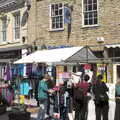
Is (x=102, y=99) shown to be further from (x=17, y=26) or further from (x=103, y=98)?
(x=17, y=26)

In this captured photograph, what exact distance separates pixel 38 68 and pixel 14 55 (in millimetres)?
6419

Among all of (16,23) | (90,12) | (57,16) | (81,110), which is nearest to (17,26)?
(16,23)

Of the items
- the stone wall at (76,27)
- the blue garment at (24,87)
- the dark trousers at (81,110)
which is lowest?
the dark trousers at (81,110)

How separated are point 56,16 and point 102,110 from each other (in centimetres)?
1068

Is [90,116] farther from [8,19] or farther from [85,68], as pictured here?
[8,19]

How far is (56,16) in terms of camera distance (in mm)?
24141

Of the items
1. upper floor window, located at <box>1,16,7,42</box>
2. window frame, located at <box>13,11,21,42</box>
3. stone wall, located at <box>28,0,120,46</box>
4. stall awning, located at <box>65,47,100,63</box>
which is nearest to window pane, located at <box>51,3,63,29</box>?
stone wall, located at <box>28,0,120,46</box>

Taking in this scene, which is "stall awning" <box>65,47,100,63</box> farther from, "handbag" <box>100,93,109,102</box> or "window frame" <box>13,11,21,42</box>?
"window frame" <box>13,11,21,42</box>

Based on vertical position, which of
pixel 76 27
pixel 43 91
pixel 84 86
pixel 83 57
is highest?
pixel 76 27

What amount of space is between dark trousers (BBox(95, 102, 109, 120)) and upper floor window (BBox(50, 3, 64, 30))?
9.94m

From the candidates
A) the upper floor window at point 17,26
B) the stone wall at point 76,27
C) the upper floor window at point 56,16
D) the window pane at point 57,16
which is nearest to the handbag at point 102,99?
the stone wall at point 76,27

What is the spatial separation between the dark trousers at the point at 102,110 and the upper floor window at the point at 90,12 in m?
8.11

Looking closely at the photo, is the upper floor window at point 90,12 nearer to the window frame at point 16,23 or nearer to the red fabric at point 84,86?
the window frame at point 16,23

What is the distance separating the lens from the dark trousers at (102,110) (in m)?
14.3
